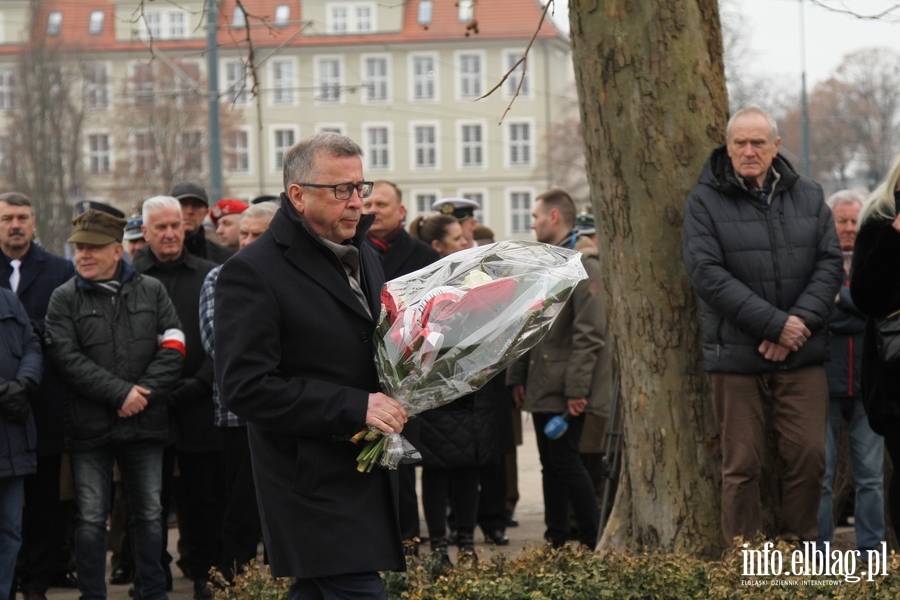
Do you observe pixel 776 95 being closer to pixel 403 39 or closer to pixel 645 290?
pixel 403 39

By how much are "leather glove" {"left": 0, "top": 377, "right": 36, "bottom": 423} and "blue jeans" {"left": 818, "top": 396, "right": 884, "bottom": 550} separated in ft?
14.6

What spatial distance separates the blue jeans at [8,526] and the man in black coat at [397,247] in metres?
2.21

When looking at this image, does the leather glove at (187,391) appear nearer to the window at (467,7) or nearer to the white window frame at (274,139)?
the window at (467,7)

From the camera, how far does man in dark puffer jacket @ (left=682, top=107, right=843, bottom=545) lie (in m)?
5.80

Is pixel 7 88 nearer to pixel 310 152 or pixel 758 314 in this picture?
pixel 758 314

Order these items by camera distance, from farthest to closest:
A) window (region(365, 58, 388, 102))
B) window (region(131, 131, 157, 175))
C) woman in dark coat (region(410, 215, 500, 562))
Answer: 1. window (region(365, 58, 388, 102))
2. window (region(131, 131, 157, 175))
3. woman in dark coat (region(410, 215, 500, 562))

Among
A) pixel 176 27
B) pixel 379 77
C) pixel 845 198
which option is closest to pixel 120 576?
pixel 845 198

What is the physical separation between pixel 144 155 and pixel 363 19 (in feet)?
74.3

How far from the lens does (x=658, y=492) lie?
19.7 feet

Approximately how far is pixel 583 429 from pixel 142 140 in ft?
140

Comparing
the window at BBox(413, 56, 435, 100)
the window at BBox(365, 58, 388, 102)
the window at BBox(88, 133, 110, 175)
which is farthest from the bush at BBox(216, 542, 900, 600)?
the window at BBox(365, 58, 388, 102)

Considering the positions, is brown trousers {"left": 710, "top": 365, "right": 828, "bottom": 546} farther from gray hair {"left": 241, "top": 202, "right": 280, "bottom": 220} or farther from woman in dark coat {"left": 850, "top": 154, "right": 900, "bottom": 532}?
gray hair {"left": 241, "top": 202, "right": 280, "bottom": 220}

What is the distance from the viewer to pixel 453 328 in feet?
12.9

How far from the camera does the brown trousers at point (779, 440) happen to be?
19.1ft
